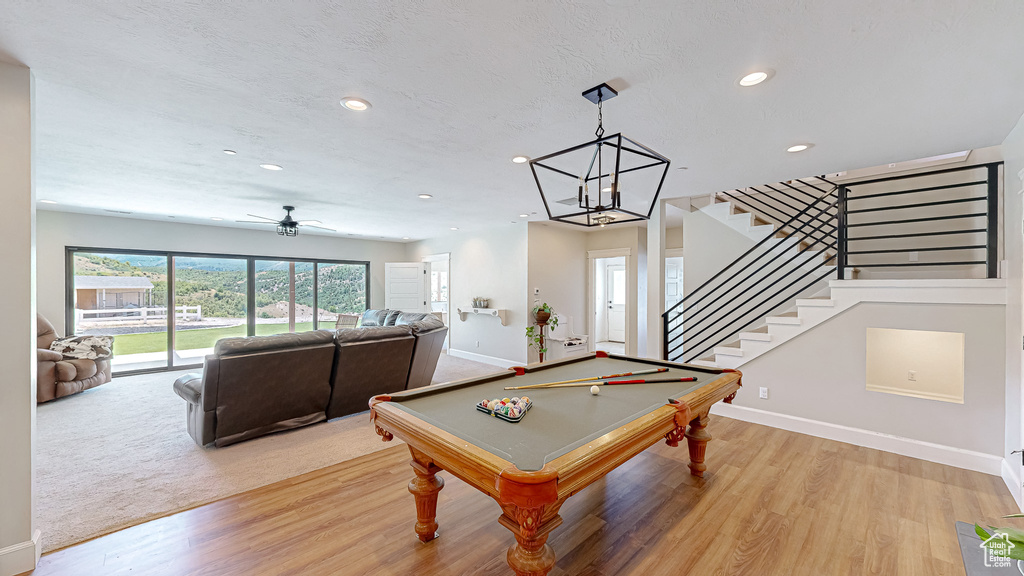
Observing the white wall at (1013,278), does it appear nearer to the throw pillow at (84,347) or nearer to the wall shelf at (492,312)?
the wall shelf at (492,312)

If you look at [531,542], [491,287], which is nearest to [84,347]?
[491,287]

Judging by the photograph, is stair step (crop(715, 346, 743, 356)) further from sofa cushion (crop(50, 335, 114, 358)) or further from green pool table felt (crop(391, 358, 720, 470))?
sofa cushion (crop(50, 335, 114, 358))

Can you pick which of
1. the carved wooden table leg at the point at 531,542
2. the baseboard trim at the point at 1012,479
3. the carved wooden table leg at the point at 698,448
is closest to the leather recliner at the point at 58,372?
the carved wooden table leg at the point at 531,542

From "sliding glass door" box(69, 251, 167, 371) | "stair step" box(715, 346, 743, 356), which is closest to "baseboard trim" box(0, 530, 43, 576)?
"stair step" box(715, 346, 743, 356)

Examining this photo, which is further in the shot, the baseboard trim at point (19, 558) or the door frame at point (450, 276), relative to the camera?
the door frame at point (450, 276)

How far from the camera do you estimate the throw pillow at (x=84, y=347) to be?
4.80 m

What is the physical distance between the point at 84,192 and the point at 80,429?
8.82 feet

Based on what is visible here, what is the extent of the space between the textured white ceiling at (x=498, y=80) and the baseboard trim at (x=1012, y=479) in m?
2.30

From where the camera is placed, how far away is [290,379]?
3516 millimetres

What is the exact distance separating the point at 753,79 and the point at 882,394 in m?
3.02

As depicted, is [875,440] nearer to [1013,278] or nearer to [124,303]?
[1013,278]

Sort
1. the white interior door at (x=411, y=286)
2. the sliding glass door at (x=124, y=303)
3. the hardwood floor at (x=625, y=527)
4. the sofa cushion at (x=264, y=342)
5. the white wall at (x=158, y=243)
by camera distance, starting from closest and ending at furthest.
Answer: the hardwood floor at (x=625, y=527) → the sofa cushion at (x=264, y=342) → the white wall at (x=158, y=243) → the sliding glass door at (x=124, y=303) → the white interior door at (x=411, y=286)

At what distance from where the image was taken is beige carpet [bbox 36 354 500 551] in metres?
2.40

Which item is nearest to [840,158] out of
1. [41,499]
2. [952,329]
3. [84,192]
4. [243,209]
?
[952,329]
